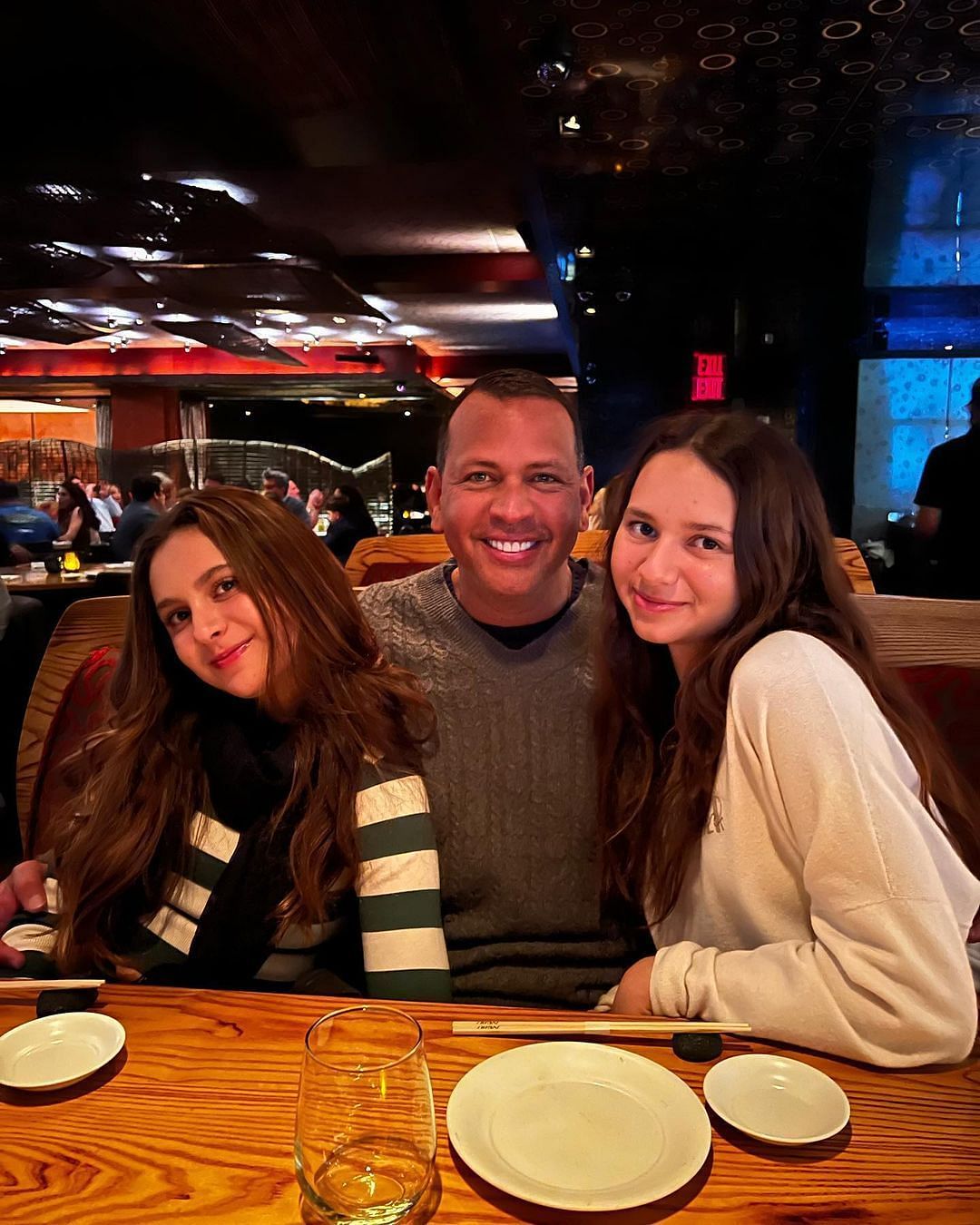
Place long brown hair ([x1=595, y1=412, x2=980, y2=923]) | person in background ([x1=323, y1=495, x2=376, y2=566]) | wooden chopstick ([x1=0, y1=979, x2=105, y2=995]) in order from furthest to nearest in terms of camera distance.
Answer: person in background ([x1=323, y1=495, x2=376, y2=566]) → long brown hair ([x1=595, y1=412, x2=980, y2=923]) → wooden chopstick ([x1=0, y1=979, x2=105, y2=995])

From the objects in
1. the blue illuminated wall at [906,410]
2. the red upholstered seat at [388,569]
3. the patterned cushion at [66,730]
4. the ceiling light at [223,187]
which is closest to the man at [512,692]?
the patterned cushion at [66,730]

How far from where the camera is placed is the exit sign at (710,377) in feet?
24.6

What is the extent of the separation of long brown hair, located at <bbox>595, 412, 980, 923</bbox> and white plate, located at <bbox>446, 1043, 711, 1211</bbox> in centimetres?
44

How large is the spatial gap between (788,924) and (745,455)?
25.1 inches

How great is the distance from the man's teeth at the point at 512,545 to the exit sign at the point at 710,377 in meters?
6.34

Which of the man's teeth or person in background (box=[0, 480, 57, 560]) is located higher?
the man's teeth

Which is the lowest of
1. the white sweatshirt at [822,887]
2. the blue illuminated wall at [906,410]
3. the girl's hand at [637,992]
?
the girl's hand at [637,992]

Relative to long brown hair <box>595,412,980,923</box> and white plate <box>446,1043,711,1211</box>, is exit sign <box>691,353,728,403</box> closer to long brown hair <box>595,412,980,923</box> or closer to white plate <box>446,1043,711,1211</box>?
long brown hair <box>595,412,980,923</box>

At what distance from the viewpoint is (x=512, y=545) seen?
1.72 metres

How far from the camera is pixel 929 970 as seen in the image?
0.92m

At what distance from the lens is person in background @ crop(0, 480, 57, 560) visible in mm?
7039

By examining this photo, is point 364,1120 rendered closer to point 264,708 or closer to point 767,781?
point 767,781

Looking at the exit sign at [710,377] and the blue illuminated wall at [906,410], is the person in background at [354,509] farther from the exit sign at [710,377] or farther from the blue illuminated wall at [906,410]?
the blue illuminated wall at [906,410]

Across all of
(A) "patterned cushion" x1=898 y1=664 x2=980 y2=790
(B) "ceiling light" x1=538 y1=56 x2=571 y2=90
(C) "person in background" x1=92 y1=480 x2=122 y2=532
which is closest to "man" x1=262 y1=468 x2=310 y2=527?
(C) "person in background" x1=92 y1=480 x2=122 y2=532
